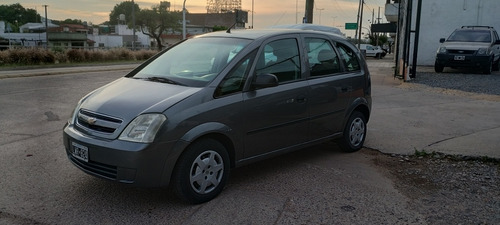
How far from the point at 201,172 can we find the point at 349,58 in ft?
9.67

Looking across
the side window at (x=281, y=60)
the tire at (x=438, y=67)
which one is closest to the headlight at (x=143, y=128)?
the side window at (x=281, y=60)

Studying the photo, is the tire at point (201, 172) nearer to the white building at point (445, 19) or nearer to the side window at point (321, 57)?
the side window at point (321, 57)

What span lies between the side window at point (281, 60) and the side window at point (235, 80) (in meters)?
0.15

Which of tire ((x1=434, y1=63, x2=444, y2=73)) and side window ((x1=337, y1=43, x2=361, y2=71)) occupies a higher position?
side window ((x1=337, y1=43, x2=361, y2=71))

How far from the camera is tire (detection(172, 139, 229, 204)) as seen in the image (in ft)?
13.1

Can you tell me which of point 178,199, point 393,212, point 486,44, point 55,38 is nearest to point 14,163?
point 178,199

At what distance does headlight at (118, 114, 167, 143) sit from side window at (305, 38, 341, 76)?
221 cm

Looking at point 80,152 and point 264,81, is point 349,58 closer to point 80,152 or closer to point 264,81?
point 264,81

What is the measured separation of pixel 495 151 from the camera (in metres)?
6.11

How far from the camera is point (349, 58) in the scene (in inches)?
239

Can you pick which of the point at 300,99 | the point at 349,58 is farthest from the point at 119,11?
the point at 300,99

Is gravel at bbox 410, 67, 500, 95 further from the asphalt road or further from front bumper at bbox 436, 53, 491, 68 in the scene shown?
the asphalt road

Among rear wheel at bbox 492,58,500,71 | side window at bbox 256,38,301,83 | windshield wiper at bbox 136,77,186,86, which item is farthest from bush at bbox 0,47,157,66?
rear wheel at bbox 492,58,500,71

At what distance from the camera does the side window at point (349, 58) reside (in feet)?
19.6
